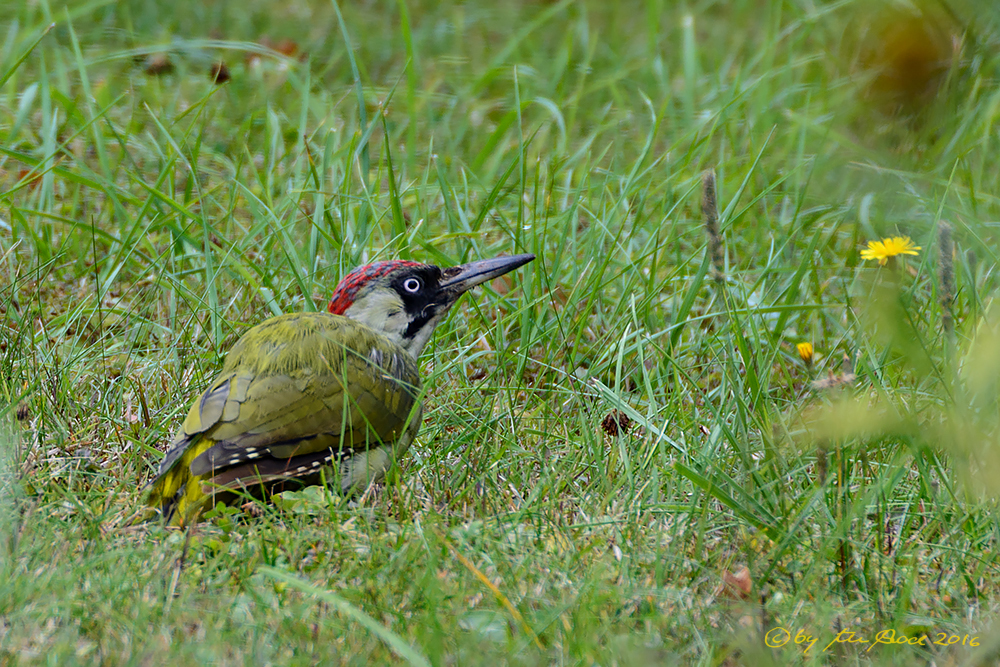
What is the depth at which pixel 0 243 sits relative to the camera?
4.04 metres

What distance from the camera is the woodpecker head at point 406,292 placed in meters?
3.43

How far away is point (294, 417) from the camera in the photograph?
8.89ft

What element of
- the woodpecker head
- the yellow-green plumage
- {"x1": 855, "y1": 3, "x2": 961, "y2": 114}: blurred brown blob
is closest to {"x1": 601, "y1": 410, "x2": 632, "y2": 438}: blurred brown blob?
the woodpecker head

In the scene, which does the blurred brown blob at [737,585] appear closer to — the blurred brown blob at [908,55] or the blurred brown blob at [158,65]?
the blurred brown blob at [908,55]

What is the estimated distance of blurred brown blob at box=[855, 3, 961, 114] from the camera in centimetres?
98

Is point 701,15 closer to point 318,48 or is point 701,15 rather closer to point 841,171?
point 318,48

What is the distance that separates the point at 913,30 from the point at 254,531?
6.35 ft

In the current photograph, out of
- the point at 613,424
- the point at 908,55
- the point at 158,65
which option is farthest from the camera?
the point at 158,65

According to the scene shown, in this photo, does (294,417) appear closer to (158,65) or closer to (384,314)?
(384,314)

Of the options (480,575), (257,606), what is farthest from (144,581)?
(480,575)
